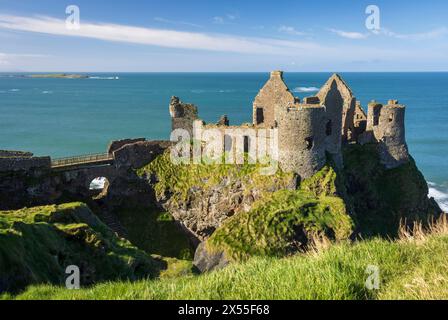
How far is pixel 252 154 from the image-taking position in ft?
105

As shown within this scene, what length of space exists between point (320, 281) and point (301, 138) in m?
21.5

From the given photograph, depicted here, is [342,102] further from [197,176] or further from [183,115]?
[183,115]

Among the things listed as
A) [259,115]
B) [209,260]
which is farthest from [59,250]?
[259,115]

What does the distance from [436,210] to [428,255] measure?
3054 centimetres

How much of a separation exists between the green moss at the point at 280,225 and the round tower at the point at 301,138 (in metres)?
2.50

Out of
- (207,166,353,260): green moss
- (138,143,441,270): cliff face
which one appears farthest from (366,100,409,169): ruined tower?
(207,166,353,260): green moss

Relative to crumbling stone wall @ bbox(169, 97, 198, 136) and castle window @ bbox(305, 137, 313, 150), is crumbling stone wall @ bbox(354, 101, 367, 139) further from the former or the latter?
crumbling stone wall @ bbox(169, 97, 198, 136)

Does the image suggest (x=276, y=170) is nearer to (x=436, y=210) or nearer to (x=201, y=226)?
(x=201, y=226)

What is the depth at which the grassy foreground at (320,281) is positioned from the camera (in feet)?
27.7

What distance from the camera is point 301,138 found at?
2952cm

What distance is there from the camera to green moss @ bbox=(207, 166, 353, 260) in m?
25.0

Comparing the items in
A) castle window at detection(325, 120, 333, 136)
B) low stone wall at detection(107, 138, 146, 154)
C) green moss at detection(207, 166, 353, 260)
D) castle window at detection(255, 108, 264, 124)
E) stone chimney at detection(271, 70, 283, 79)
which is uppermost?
stone chimney at detection(271, 70, 283, 79)

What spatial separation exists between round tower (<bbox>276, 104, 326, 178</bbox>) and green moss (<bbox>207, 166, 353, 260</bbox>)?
2.50 m
